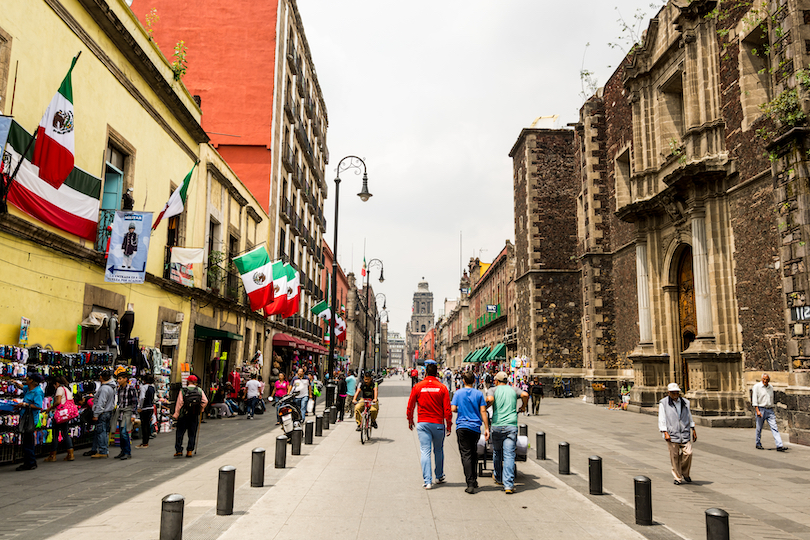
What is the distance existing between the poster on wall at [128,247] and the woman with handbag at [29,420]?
3.17m

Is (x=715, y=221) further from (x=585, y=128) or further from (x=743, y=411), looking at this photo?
(x=585, y=128)

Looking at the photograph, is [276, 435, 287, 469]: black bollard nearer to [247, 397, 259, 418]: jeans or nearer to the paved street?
the paved street

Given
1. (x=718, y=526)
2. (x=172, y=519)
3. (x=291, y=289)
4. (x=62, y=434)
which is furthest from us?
(x=291, y=289)

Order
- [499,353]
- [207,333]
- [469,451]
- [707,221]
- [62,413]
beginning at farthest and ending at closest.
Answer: [499,353]
[207,333]
[707,221]
[62,413]
[469,451]

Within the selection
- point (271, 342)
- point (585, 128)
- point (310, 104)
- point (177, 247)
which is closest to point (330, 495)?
point (177, 247)

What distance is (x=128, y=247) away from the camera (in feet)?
39.6

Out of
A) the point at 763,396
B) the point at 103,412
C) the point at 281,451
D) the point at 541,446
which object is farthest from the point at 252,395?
the point at 763,396

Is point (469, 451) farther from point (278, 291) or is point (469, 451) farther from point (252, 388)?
point (278, 291)

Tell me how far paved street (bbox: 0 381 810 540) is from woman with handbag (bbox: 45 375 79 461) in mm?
479

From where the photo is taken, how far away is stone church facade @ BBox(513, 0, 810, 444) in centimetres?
1332

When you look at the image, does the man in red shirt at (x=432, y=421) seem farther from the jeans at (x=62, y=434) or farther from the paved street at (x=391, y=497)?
the jeans at (x=62, y=434)

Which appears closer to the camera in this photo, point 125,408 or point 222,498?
point 222,498

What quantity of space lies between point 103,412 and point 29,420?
160 centimetres

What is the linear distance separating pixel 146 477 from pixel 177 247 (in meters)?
8.51
